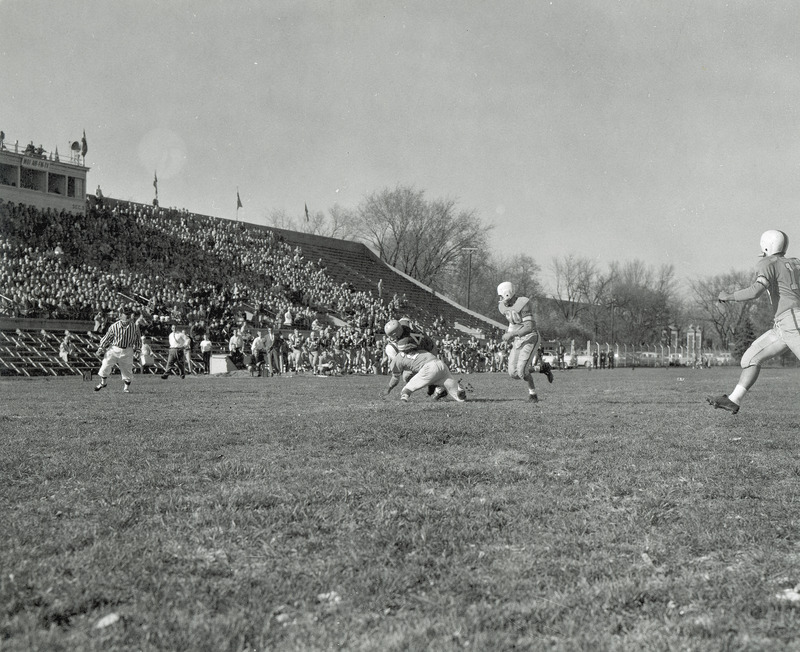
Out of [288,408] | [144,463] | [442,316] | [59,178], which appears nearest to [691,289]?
[442,316]

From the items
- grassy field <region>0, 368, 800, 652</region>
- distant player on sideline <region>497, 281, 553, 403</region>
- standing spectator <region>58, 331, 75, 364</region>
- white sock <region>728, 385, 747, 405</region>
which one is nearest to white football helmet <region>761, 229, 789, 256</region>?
white sock <region>728, 385, 747, 405</region>

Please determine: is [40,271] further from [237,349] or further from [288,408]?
[288,408]

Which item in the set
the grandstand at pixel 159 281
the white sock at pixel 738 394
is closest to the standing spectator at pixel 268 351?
the grandstand at pixel 159 281

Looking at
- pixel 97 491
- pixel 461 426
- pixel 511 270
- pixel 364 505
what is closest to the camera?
pixel 364 505

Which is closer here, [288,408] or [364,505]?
[364,505]

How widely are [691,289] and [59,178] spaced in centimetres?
7223

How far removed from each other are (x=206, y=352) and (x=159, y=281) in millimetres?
6123

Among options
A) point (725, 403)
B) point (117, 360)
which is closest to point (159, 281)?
point (117, 360)

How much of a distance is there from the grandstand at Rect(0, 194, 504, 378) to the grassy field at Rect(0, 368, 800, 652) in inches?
736

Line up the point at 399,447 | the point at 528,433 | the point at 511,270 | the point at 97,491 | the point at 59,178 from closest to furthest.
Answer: the point at 97,491 < the point at 399,447 < the point at 528,433 < the point at 59,178 < the point at 511,270

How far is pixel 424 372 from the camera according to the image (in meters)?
13.5

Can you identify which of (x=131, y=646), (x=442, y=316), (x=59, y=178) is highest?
(x=59, y=178)

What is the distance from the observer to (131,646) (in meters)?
2.82

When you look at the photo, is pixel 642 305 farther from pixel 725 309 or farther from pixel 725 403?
pixel 725 403
